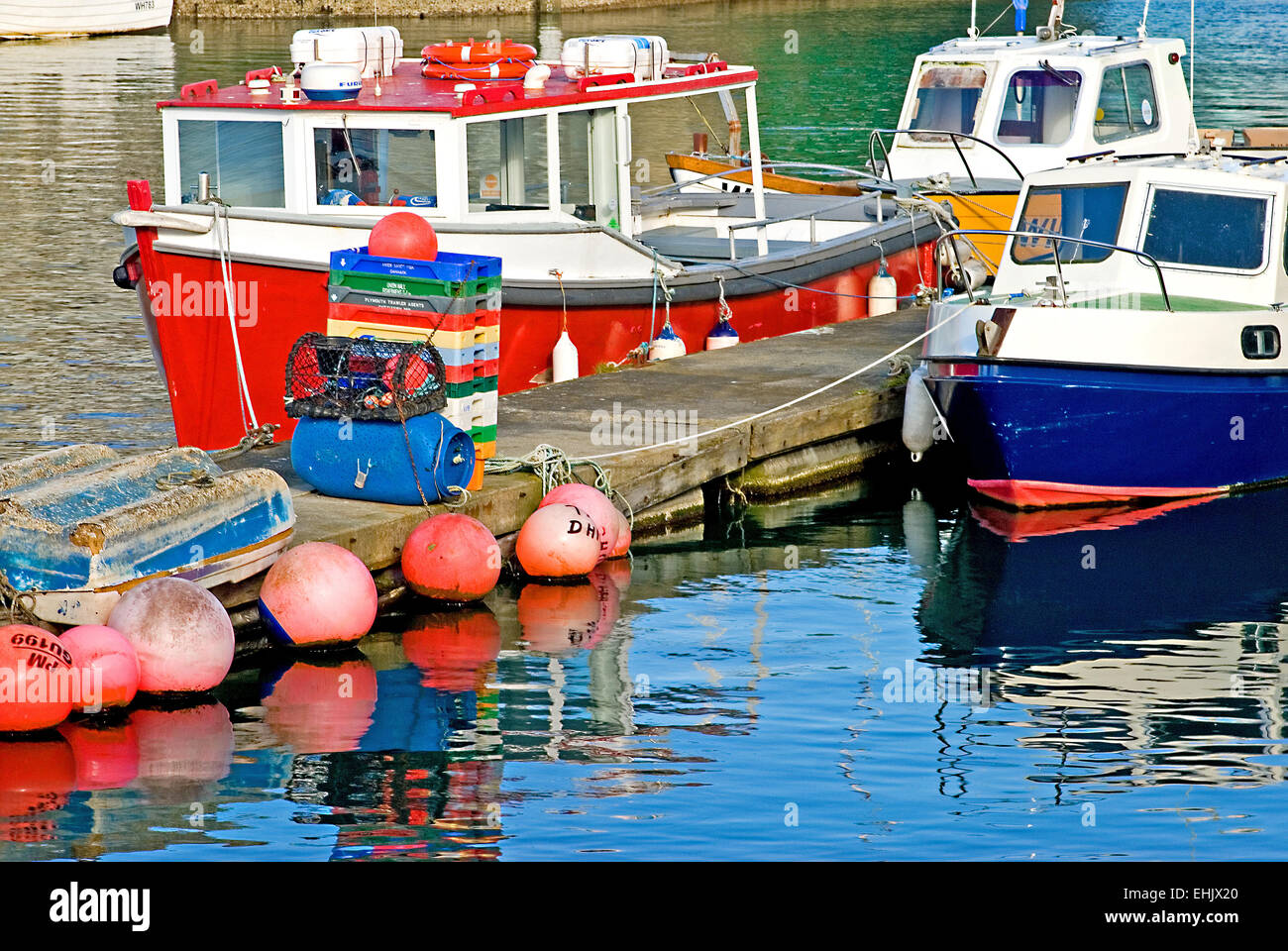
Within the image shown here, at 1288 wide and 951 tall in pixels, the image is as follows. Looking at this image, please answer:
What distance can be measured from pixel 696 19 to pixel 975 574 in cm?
4328

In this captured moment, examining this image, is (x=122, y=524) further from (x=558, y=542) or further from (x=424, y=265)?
(x=558, y=542)

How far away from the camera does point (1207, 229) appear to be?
1210 cm

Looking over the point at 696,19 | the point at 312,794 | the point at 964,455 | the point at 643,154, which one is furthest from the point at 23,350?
the point at 696,19

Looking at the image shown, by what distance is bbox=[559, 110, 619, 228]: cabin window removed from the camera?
1316cm

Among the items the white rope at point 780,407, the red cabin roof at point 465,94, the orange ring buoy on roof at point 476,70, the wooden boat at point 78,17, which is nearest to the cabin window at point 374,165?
the red cabin roof at point 465,94

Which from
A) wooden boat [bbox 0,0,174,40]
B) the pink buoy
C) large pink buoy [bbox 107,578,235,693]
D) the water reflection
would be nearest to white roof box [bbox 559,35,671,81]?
the pink buoy

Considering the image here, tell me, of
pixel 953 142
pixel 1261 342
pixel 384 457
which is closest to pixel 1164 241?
pixel 1261 342

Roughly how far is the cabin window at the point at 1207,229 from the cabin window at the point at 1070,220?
249 millimetres

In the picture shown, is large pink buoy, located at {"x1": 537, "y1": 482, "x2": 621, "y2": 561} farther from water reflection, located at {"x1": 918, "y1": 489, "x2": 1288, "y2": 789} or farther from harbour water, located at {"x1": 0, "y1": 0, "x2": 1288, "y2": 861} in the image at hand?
water reflection, located at {"x1": 918, "y1": 489, "x2": 1288, "y2": 789}

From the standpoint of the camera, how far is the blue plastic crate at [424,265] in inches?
396

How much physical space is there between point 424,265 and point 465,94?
256cm

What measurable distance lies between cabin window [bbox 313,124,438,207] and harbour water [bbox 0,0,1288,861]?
257 centimetres

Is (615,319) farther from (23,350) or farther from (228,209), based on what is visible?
(23,350)

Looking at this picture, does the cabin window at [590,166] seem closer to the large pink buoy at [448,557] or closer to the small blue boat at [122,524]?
the large pink buoy at [448,557]
